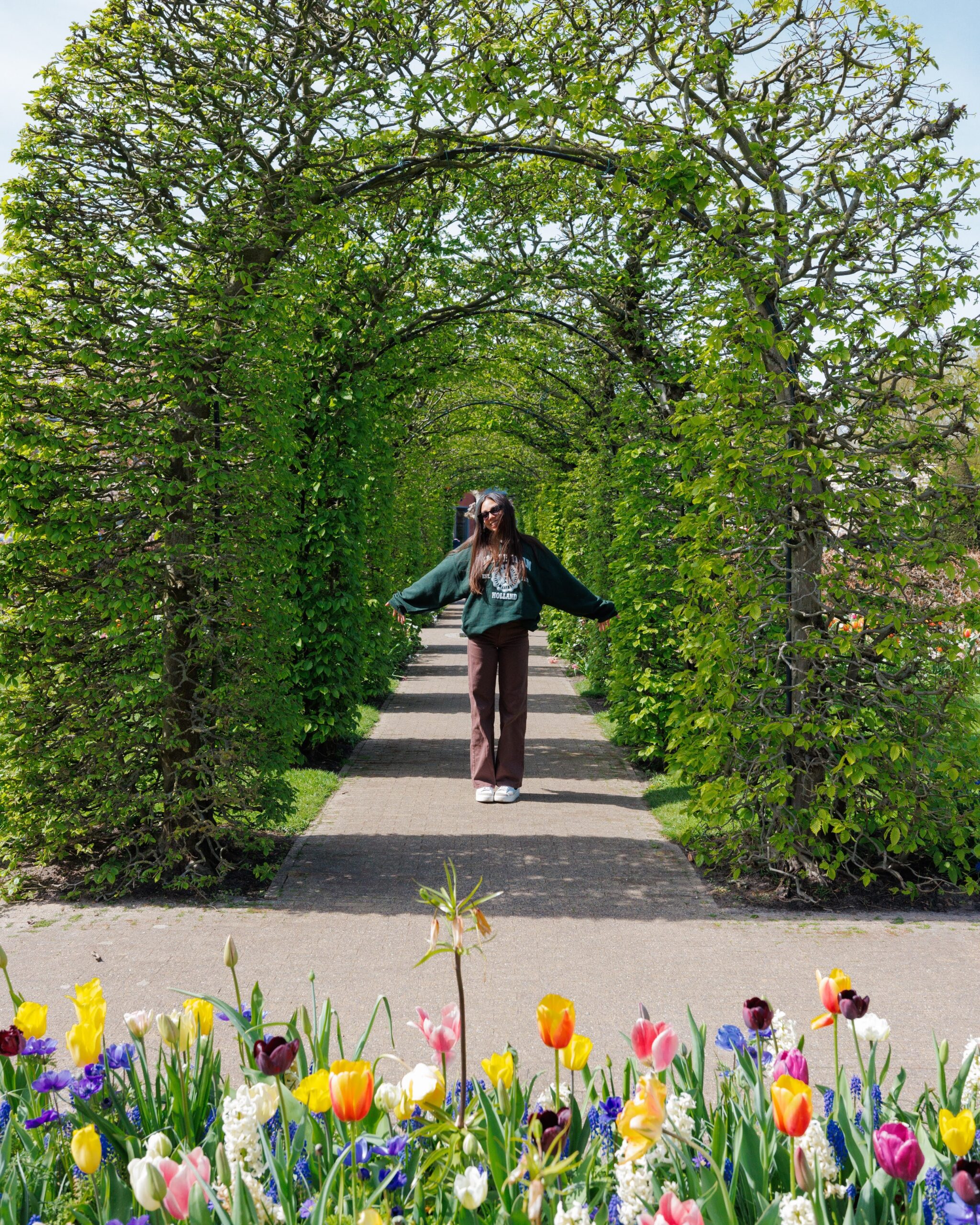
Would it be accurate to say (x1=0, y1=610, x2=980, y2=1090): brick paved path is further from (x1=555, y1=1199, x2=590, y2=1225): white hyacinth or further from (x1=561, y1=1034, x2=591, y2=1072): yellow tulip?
(x1=555, y1=1199, x2=590, y2=1225): white hyacinth

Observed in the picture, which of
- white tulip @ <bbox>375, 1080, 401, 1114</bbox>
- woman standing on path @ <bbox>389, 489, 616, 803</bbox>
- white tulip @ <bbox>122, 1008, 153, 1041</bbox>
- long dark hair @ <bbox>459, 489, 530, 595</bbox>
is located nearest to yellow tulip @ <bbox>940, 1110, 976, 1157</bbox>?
white tulip @ <bbox>375, 1080, 401, 1114</bbox>

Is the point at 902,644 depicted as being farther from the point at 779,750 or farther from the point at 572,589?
the point at 572,589

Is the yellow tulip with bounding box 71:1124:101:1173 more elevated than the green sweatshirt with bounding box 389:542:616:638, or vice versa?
the green sweatshirt with bounding box 389:542:616:638

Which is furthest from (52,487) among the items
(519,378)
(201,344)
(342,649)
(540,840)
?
(519,378)

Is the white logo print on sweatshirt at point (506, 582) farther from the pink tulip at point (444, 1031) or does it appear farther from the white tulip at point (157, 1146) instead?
the white tulip at point (157, 1146)

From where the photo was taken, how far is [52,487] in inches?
210

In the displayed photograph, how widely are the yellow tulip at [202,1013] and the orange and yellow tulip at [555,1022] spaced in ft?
2.28

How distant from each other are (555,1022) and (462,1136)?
304 millimetres

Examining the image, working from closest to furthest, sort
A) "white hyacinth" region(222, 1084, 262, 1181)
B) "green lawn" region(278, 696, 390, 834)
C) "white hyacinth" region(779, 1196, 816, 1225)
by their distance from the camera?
"white hyacinth" region(779, 1196, 816, 1225)
"white hyacinth" region(222, 1084, 262, 1181)
"green lawn" region(278, 696, 390, 834)

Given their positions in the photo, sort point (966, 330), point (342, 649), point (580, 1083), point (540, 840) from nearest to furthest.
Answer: point (580, 1083)
point (966, 330)
point (540, 840)
point (342, 649)

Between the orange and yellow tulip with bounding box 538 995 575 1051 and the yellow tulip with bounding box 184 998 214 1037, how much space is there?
2.28 feet

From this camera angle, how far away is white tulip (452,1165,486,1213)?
5.18 ft

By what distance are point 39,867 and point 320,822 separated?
1.96m

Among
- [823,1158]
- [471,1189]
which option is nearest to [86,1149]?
[471,1189]
